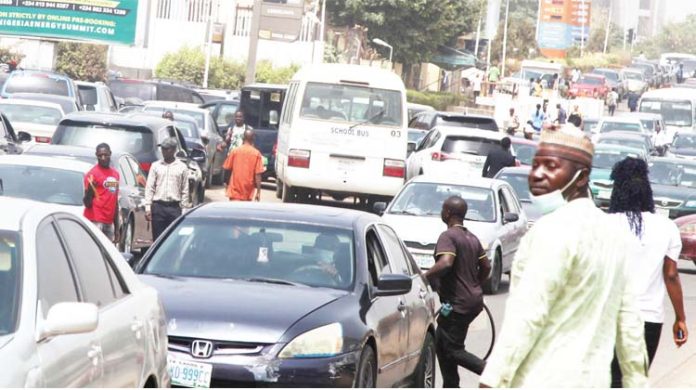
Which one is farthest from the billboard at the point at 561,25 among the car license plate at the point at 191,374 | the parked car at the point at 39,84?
the car license plate at the point at 191,374

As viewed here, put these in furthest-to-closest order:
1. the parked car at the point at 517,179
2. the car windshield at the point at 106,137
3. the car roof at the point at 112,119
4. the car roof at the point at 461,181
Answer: the parked car at the point at 517,179 < the car roof at the point at 112,119 < the car windshield at the point at 106,137 < the car roof at the point at 461,181

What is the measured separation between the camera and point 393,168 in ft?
95.1

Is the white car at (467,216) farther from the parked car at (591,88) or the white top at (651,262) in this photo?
the parked car at (591,88)

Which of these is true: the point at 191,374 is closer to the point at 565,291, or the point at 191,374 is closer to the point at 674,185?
the point at 565,291

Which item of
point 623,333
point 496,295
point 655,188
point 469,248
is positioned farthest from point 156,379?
point 655,188

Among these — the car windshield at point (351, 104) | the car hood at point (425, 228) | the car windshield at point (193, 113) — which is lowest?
the car hood at point (425, 228)

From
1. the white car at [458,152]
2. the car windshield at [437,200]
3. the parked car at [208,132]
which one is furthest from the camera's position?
the parked car at [208,132]

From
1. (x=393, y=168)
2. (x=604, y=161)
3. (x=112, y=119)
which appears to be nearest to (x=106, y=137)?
(x=112, y=119)

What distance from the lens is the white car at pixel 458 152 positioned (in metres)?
30.5

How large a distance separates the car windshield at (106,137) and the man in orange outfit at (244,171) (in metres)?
1.85

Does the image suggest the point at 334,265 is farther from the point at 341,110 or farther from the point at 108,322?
the point at 341,110

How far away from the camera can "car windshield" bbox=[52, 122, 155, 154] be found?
23219 millimetres

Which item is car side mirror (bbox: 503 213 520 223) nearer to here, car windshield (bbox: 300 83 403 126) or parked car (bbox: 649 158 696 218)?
car windshield (bbox: 300 83 403 126)

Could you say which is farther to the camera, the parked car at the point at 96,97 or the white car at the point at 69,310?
the parked car at the point at 96,97
